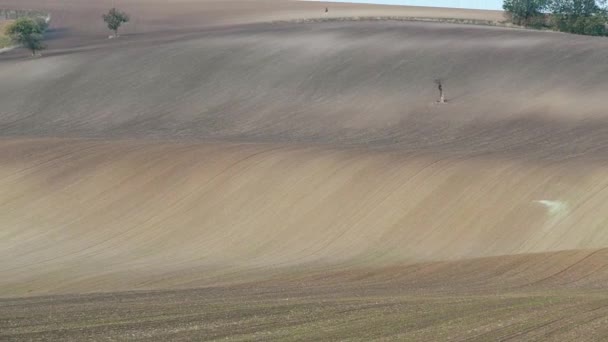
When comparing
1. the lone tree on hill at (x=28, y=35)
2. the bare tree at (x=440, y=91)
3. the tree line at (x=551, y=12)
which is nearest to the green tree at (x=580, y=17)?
the tree line at (x=551, y=12)

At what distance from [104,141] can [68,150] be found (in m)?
2.73

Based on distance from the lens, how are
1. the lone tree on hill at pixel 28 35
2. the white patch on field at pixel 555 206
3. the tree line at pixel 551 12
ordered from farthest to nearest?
the tree line at pixel 551 12, the lone tree on hill at pixel 28 35, the white patch on field at pixel 555 206

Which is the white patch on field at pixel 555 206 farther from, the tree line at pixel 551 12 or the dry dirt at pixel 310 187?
the tree line at pixel 551 12

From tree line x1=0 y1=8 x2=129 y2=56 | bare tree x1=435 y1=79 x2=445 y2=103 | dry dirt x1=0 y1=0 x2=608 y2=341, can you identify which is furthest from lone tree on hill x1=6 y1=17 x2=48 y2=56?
bare tree x1=435 y1=79 x2=445 y2=103

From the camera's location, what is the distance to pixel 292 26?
3398 inches

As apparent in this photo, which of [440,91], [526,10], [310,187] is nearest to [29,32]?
[440,91]

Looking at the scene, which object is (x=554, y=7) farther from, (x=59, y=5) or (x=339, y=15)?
(x=59, y=5)

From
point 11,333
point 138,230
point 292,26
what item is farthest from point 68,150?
point 292,26

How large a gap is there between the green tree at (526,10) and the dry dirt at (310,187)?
1686cm

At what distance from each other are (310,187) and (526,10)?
62.8 m

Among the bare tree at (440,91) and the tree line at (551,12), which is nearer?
the bare tree at (440,91)

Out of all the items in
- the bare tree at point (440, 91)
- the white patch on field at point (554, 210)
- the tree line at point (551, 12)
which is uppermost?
the tree line at point (551, 12)

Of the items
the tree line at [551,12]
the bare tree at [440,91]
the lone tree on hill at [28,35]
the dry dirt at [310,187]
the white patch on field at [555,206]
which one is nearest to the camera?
the dry dirt at [310,187]

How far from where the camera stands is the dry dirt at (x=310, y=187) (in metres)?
21.3
